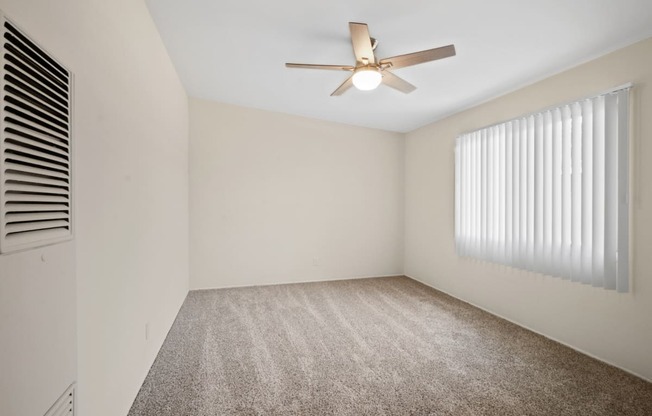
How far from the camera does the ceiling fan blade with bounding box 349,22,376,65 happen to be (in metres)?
1.86

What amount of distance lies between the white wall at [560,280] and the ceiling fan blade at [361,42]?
1830mm

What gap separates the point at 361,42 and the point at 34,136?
70.0 inches

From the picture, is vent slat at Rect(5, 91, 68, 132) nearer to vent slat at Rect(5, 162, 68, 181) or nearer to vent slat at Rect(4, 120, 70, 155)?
vent slat at Rect(4, 120, 70, 155)

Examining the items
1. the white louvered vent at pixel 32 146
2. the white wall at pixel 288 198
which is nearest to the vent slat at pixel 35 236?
the white louvered vent at pixel 32 146

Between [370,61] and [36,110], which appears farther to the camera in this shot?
[370,61]

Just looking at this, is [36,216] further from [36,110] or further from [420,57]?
[420,57]

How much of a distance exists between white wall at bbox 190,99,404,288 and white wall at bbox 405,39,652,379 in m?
0.79

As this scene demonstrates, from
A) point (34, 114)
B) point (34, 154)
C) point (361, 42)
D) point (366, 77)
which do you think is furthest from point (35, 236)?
point (366, 77)

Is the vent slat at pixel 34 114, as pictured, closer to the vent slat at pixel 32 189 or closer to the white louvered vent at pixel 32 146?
the white louvered vent at pixel 32 146

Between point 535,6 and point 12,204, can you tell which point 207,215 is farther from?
point 535,6

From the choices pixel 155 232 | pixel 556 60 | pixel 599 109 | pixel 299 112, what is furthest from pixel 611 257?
pixel 299 112

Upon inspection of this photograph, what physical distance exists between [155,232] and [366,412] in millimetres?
1967

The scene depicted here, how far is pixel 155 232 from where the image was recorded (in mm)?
2402

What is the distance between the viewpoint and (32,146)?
909 mm
